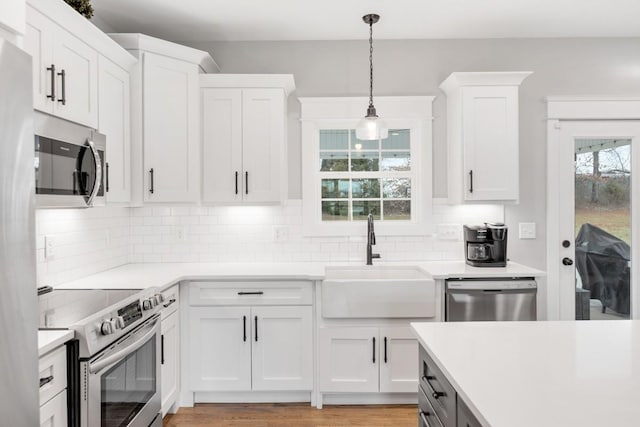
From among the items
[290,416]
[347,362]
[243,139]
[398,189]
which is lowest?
[290,416]

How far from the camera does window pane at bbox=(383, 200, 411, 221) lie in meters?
3.57

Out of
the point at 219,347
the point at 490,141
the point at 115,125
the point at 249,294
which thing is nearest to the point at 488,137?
the point at 490,141

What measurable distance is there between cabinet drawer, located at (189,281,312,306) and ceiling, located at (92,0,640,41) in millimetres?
1901

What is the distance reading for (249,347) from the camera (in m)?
2.83

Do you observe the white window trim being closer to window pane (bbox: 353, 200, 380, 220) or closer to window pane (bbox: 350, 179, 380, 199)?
window pane (bbox: 353, 200, 380, 220)

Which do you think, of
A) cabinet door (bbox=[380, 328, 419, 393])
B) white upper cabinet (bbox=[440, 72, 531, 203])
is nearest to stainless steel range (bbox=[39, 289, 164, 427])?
cabinet door (bbox=[380, 328, 419, 393])

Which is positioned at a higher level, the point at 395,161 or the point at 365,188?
the point at 395,161

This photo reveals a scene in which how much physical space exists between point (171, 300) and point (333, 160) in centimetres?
174

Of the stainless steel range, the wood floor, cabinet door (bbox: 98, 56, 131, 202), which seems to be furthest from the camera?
the wood floor

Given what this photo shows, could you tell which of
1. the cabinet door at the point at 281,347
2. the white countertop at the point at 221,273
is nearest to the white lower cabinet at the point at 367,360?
the cabinet door at the point at 281,347

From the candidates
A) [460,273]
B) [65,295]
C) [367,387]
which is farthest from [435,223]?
[65,295]

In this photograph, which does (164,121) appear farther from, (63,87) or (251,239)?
(251,239)

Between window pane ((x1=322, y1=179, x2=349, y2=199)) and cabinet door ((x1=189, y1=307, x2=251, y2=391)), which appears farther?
window pane ((x1=322, y1=179, x2=349, y2=199))

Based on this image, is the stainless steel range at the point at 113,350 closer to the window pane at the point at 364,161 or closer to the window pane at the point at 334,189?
the window pane at the point at 334,189
